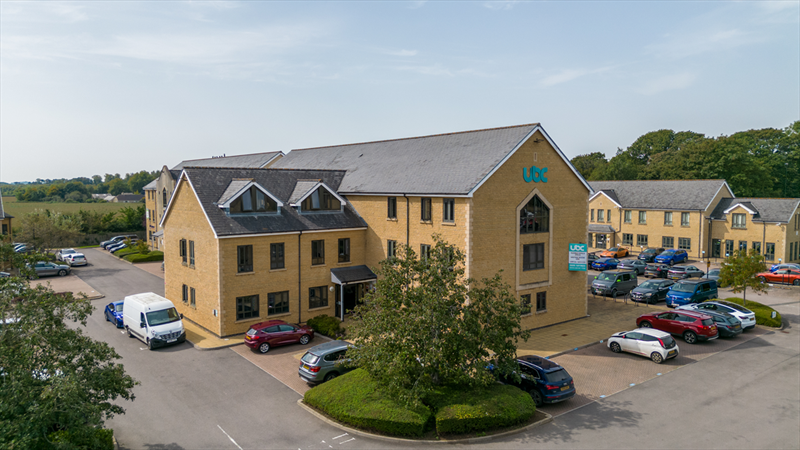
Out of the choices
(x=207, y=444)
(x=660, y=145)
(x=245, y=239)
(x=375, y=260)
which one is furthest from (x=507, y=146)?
(x=660, y=145)

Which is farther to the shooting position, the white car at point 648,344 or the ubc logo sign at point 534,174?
the ubc logo sign at point 534,174

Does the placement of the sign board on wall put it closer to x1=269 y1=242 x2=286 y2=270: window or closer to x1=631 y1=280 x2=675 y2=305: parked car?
x1=631 y1=280 x2=675 y2=305: parked car

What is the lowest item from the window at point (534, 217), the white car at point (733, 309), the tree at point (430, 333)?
the white car at point (733, 309)

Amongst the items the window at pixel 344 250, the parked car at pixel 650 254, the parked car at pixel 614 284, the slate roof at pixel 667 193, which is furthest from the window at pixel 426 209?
the slate roof at pixel 667 193

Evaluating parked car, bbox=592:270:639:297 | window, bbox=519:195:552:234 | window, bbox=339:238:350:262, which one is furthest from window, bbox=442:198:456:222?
parked car, bbox=592:270:639:297

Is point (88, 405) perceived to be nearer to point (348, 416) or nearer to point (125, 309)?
point (348, 416)

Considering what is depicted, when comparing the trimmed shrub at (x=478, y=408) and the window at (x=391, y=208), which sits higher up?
the window at (x=391, y=208)

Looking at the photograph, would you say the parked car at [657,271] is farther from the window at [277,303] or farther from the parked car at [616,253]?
the window at [277,303]

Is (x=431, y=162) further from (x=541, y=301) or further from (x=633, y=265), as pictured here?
(x=633, y=265)
